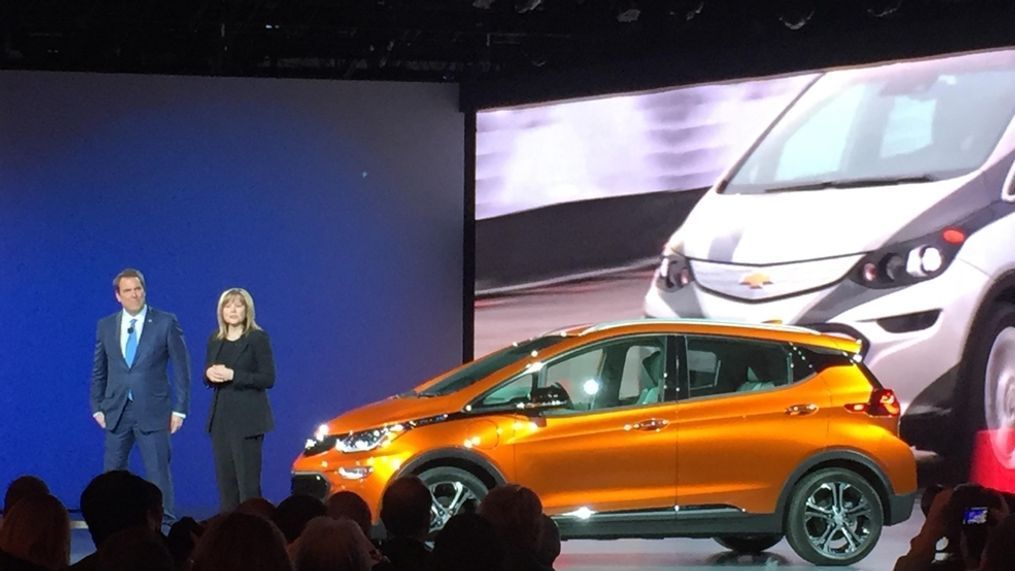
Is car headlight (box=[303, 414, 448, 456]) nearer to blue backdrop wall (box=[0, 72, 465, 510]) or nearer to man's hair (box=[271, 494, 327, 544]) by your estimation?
man's hair (box=[271, 494, 327, 544])

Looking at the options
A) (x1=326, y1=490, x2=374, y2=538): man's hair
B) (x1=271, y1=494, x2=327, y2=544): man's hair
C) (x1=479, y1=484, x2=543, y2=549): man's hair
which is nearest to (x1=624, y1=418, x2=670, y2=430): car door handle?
(x1=326, y1=490, x2=374, y2=538): man's hair

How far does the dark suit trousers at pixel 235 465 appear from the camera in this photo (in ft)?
35.0

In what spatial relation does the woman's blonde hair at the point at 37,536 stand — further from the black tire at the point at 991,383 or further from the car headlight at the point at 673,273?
the car headlight at the point at 673,273

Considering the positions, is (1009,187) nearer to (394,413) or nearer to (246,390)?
(394,413)

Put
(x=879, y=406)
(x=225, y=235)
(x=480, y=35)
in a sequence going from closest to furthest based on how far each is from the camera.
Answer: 1. (x=879, y=406)
2. (x=225, y=235)
3. (x=480, y=35)

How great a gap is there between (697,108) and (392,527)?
8472 millimetres

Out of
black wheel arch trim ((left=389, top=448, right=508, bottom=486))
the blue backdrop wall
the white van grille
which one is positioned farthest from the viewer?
the blue backdrop wall

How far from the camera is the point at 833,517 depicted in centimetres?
1000

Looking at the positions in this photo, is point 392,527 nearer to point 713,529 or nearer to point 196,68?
point 713,529

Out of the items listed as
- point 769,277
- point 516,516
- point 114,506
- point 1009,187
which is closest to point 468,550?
point 516,516

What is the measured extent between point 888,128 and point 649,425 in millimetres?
3595

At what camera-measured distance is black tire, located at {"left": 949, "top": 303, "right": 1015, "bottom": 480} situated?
11.5 meters

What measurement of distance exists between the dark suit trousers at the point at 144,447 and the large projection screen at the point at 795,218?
4.15m

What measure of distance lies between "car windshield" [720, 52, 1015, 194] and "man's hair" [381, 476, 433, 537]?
738cm
